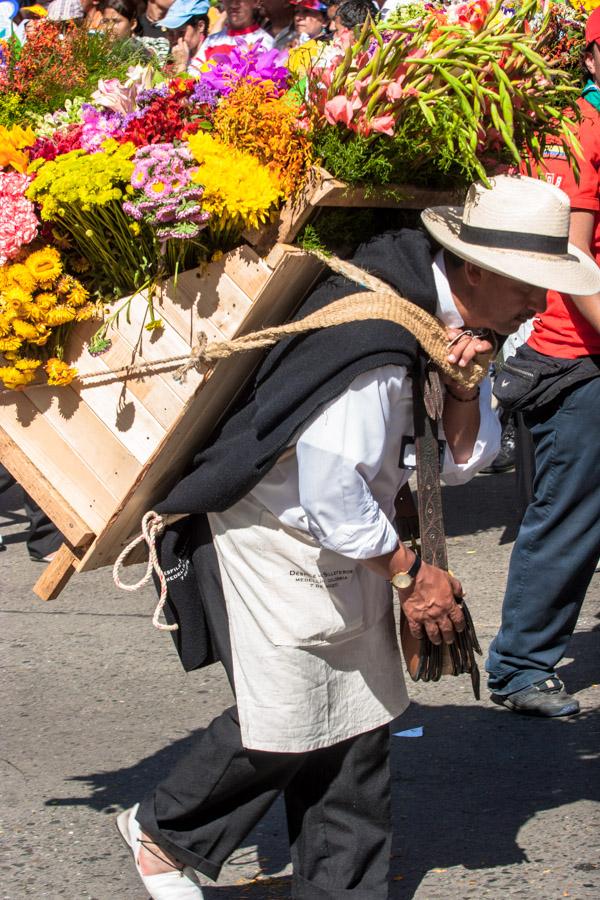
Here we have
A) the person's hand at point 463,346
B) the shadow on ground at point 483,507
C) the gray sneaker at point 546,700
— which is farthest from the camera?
the shadow on ground at point 483,507

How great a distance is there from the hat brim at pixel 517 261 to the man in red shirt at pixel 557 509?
3.79 ft

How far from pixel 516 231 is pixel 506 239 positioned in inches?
1.4

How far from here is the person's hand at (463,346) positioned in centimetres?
278

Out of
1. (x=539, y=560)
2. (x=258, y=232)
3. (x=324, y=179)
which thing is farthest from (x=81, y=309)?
(x=539, y=560)

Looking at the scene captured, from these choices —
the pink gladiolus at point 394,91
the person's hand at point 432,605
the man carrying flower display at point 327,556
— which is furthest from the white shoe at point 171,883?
the pink gladiolus at point 394,91

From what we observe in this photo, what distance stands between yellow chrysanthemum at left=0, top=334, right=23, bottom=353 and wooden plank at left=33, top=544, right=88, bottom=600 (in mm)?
525

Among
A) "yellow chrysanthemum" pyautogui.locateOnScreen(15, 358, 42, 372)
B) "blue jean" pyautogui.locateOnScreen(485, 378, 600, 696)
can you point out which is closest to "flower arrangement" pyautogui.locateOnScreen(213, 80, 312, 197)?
"yellow chrysanthemum" pyautogui.locateOnScreen(15, 358, 42, 372)

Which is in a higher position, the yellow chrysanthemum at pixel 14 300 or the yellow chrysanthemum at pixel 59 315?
the yellow chrysanthemum at pixel 14 300

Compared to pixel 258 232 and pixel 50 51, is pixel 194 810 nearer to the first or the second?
pixel 258 232

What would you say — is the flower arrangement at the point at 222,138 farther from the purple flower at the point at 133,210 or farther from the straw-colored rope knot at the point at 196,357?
the straw-colored rope knot at the point at 196,357

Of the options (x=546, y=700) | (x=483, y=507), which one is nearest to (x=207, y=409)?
(x=546, y=700)

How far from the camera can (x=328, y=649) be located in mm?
2941

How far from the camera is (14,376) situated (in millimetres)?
2941

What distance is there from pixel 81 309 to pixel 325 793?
1275mm
